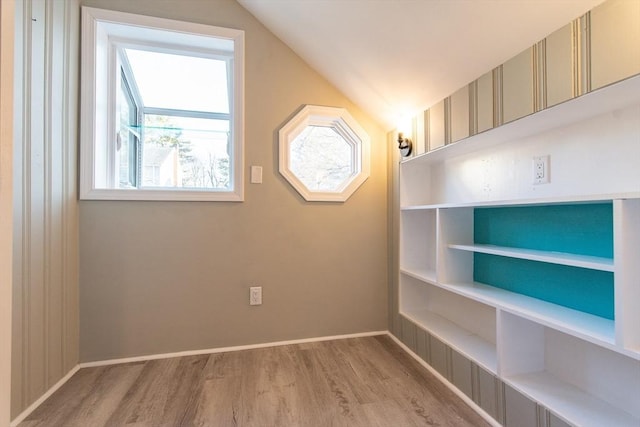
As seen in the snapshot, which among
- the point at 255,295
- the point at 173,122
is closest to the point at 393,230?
the point at 255,295

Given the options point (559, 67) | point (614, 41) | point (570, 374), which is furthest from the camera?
point (570, 374)

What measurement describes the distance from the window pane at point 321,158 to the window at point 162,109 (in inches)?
18.5

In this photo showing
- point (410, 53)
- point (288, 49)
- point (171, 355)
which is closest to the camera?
point (410, 53)

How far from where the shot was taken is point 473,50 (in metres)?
1.36

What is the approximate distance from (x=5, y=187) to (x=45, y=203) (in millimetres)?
1342

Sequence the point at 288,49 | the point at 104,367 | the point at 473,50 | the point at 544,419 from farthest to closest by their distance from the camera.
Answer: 1. the point at 288,49
2. the point at 104,367
3. the point at 473,50
4. the point at 544,419

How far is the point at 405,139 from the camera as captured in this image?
6.72 feet

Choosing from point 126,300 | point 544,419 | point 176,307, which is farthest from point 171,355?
point 544,419

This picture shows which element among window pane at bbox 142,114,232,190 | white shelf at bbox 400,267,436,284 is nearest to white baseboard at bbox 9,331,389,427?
white shelf at bbox 400,267,436,284

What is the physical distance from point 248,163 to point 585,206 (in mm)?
1881

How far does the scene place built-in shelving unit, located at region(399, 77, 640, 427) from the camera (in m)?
1.01

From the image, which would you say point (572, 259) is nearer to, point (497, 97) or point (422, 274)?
point (497, 97)

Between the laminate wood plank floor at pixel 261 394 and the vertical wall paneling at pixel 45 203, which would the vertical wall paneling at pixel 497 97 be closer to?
the laminate wood plank floor at pixel 261 394

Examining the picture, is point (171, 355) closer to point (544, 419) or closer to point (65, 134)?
point (65, 134)
